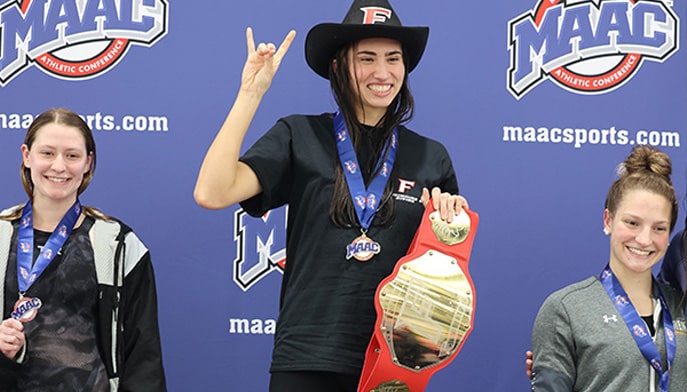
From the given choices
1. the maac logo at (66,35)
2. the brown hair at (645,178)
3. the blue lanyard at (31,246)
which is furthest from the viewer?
the maac logo at (66,35)

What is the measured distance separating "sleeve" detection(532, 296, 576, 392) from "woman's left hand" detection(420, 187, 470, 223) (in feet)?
1.39

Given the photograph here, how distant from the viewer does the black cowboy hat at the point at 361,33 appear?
2422 mm

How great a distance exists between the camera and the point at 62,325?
239 cm

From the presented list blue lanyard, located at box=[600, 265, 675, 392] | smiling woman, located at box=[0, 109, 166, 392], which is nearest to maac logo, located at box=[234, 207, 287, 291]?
smiling woman, located at box=[0, 109, 166, 392]

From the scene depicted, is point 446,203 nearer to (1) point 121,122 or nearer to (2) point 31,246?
(2) point 31,246

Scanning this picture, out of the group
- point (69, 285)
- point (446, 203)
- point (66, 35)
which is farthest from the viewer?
point (66, 35)

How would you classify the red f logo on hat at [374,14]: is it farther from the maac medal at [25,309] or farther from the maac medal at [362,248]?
the maac medal at [25,309]

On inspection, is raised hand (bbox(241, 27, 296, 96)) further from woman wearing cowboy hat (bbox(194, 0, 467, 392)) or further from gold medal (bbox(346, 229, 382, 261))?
gold medal (bbox(346, 229, 382, 261))

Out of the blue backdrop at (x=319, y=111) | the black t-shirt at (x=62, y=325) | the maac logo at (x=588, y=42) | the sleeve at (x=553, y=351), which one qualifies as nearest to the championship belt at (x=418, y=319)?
the sleeve at (x=553, y=351)

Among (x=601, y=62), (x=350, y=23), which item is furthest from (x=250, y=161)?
(x=601, y=62)

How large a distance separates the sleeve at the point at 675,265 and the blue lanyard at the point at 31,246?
1.73 metres

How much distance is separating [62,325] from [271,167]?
2.34ft

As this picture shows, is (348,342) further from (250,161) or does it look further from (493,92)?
(493,92)

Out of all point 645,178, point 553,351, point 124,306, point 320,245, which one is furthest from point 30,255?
point 645,178
